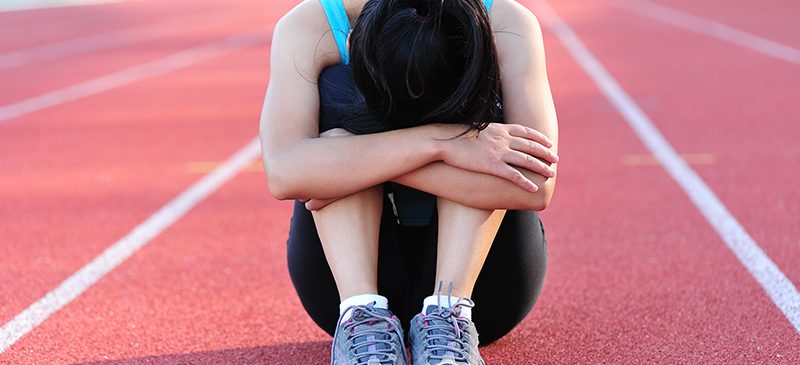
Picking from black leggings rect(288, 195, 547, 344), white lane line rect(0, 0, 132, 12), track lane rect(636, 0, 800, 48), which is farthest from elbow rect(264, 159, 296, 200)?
white lane line rect(0, 0, 132, 12)

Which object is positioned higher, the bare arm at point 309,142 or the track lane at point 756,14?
the bare arm at point 309,142

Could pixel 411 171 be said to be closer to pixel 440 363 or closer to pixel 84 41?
pixel 440 363

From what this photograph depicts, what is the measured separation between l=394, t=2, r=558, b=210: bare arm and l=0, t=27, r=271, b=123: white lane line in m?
6.60

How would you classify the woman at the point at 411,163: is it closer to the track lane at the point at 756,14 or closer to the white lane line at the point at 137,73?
the white lane line at the point at 137,73

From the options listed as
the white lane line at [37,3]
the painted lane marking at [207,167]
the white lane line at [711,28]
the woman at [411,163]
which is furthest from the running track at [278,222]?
the white lane line at [37,3]

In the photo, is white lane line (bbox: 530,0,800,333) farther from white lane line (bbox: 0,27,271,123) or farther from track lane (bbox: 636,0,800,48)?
white lane line (bbox: 0,27,271,123)

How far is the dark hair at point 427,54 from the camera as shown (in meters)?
2.36

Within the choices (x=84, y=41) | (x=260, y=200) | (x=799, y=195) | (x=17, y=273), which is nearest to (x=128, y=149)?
(x=260, y=200)

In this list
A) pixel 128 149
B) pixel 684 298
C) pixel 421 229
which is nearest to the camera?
pixel 421 229

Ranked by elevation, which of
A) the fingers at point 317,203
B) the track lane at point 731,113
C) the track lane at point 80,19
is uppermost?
the fingers at point 317,203

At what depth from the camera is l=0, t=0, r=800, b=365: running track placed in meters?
3.16

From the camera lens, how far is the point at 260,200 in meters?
5.38

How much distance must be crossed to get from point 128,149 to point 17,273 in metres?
2.85

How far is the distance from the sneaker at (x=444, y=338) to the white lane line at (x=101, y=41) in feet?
35.7
